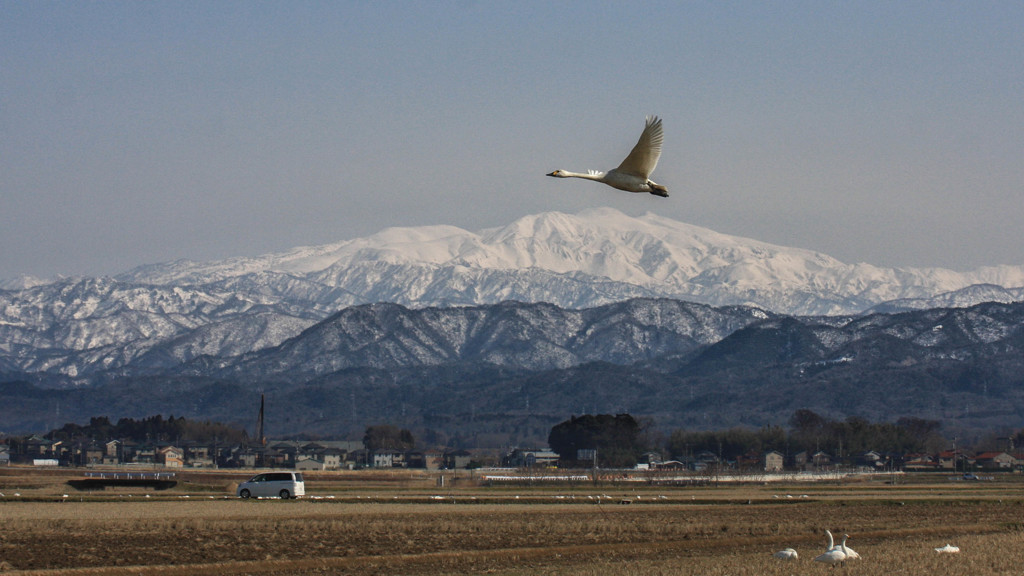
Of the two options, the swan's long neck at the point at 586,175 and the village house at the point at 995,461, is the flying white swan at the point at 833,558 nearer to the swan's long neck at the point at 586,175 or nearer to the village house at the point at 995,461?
the swan's long neck at the point at 586,175

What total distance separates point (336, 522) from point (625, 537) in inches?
448

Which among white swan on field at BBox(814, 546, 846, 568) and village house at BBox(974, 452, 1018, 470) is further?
village house at BBox(974, 452, 1018, 470)

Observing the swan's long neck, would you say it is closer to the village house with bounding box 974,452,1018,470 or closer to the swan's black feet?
the swan's black feet

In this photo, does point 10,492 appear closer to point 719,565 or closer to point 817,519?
point 817,519

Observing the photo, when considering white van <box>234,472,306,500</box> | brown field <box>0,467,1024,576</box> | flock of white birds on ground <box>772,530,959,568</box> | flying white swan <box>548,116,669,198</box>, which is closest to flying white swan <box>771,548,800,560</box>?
flock of white birds on ground <box>772,530,959,568</box>

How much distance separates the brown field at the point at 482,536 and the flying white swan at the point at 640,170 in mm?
10017

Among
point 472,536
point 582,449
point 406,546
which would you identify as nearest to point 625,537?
point 472,536

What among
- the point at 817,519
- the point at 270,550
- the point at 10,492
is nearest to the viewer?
the point at 270,550

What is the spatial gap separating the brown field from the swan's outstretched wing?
10376mm

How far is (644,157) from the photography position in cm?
3416

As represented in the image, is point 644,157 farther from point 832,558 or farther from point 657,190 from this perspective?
point 832,558

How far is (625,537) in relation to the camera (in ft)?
160

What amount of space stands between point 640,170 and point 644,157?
1.14 ft

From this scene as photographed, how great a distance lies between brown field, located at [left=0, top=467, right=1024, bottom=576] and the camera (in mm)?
38156
